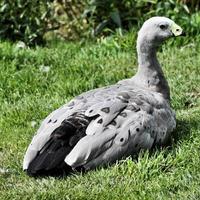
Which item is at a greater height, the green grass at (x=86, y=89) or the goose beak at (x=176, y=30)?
the goose beak at (x=176, y=30)

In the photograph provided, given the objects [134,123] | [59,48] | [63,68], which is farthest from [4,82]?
[134,123]

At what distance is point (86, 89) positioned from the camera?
689 centimetres

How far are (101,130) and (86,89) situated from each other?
1.99 meters

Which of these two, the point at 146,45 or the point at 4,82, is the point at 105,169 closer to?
the point at 146,45

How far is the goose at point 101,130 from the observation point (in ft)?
15.8

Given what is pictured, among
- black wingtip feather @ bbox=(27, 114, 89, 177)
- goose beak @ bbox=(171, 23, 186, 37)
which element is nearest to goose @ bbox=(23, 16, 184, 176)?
black wingtip feather @ bbox=(27, 114, 89, 177)

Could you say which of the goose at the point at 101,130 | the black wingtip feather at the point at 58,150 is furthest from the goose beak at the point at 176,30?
the black wingtip feather at the point at 58,150

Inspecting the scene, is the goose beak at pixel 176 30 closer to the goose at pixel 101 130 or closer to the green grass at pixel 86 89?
the goose at pixel 101 130

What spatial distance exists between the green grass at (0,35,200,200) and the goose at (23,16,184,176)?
9 cm

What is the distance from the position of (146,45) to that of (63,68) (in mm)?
1880

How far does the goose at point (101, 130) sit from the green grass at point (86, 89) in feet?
0.31

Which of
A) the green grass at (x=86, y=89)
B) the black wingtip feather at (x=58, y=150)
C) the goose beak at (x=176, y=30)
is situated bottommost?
the green grass at (x=86, y=89)

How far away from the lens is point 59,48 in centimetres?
833

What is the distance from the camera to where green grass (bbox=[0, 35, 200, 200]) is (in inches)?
185
